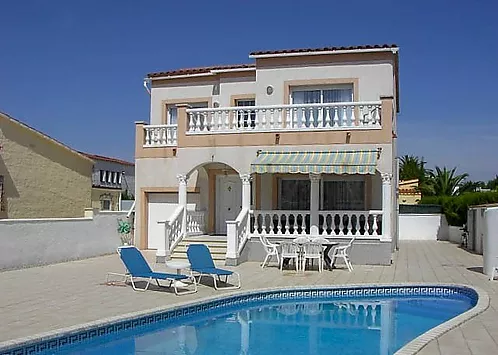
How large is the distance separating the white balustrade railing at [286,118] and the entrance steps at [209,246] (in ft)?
18.2

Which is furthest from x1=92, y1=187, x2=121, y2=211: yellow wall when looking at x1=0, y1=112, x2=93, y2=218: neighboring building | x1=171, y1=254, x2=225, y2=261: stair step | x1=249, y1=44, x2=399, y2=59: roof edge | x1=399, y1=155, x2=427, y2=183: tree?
x1=399, y1=155, x2=427, y2=183: tree

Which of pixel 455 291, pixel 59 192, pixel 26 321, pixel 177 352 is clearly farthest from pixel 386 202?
pixel 59 192

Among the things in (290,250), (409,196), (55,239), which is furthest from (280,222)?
(409,196)

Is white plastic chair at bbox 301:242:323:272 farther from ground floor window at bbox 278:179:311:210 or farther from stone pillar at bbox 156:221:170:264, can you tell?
stone pillar at bbox 156:221:170:264

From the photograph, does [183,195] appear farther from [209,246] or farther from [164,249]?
[164,249]

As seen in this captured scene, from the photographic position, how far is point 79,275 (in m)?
23.3

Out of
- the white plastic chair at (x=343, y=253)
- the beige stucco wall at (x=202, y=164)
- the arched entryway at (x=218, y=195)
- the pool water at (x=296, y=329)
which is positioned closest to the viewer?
the pool water at (x=296, y=329)

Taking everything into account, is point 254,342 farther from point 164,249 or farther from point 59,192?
point 59,192

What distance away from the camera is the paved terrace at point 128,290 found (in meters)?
13.4

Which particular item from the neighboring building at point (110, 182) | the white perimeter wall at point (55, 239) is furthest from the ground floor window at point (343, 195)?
the neighboring building at point (110, 182)

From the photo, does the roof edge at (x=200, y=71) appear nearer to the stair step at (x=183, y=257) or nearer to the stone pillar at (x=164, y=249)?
the stone pillar at (x=164, y=249)

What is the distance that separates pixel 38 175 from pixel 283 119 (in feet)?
54.4

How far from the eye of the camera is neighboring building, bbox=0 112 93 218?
112ft

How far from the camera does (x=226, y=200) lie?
34250 millimetres
